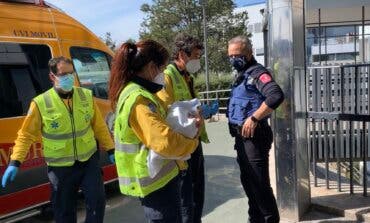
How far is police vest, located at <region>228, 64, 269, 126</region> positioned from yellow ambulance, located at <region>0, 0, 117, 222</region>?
8.02 feet

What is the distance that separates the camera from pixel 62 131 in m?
4.39

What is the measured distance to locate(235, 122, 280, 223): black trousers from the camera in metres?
4.25

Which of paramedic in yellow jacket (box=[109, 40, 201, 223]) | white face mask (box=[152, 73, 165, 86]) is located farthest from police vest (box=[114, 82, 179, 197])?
white face mask (box=[152, 73, 165, 86])

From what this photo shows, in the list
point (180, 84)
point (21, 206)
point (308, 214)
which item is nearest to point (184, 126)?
point (180, 84)

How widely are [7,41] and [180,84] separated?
227 cm

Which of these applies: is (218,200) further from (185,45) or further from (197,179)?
(185,45)

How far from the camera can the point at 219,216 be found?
18.3 feet

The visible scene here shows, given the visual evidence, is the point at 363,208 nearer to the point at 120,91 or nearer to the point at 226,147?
the point at 120,91

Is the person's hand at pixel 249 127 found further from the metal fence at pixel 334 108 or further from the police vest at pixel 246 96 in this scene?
the metal fence at pixel 334 108

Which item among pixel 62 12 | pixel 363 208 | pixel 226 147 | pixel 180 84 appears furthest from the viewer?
pixel 226 147

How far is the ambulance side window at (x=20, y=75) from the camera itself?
5.38 meters

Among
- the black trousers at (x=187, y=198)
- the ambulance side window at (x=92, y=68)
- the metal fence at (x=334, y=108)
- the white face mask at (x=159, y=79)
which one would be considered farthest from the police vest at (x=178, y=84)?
the ambulance side window at (x=92, y=68)

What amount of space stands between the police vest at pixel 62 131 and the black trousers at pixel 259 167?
1370 millimetres

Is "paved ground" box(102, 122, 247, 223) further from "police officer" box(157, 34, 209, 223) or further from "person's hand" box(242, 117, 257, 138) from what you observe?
"person's hand" box(242, 117, 257, 138)
